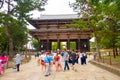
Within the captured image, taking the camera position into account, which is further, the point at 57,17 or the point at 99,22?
the point at 57,17

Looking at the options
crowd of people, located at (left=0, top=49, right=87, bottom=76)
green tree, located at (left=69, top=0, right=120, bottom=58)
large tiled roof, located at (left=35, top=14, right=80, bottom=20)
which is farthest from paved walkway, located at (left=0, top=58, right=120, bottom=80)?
large tiled roof, located at (left=35, top=14, right=80, bottom=20)

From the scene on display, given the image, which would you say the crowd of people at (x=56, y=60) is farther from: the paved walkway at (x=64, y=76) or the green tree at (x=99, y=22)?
the green tree at (x=99, y=22)

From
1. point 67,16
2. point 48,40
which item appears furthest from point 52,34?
point 67,16

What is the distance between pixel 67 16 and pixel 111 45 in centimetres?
3152

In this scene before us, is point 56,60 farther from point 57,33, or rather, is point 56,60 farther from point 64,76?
point 57,33

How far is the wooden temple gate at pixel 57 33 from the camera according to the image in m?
58.5

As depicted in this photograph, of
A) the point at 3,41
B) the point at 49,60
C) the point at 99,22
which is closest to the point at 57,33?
the point at 3,41

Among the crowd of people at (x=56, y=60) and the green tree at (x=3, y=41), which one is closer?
the crowd of people at (x=56, y=60)

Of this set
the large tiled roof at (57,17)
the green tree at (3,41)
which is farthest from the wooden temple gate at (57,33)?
the green tree at (3,41)

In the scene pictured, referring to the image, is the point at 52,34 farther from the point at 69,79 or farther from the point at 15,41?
the point at 69,79

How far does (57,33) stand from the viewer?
194 ft

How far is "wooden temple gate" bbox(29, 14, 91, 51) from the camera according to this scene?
58.5 metres

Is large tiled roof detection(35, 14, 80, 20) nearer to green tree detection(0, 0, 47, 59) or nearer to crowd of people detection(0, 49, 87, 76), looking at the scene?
green tree detection(0, 0, 47, 59)

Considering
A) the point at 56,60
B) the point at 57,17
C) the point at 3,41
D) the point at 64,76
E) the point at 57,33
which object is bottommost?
the point at 64,76
